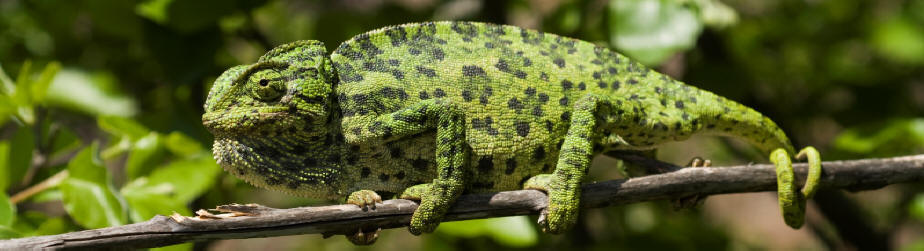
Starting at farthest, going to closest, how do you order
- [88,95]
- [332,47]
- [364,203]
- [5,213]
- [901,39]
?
[901,39] < [88,95] < [332,47] < [5,213] < [364,203]

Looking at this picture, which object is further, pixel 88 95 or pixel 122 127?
pixel 88 95

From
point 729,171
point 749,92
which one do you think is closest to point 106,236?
point 729,171

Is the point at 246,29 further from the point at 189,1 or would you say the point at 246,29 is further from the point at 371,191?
the point at 371,191

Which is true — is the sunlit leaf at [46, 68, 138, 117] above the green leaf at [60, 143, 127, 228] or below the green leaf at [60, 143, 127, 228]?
above

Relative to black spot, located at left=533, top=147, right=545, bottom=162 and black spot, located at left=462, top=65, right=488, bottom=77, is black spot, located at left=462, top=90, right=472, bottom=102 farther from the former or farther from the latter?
black spot, located at left=533, top=147, right=545, bottom=162

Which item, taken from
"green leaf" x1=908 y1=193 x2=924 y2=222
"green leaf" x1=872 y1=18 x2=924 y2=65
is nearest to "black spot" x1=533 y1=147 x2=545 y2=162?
"green leaf" x1=908 y1=193 x2=924 y2=222

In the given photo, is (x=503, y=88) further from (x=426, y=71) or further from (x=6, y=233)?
(x=6, y=233)

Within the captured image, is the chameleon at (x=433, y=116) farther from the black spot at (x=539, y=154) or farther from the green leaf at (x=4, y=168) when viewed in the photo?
the green leaf at (x=4, y=168)

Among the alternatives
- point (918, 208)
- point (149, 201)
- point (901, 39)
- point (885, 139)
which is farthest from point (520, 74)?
point (901, 39)
